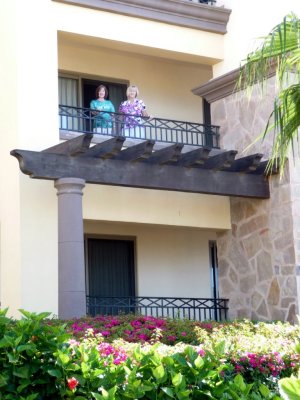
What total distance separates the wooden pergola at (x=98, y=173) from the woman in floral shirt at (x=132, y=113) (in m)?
1.24

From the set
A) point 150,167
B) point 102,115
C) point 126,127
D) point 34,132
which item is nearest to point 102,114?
point 102,115

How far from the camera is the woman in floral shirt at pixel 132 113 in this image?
16.2 m

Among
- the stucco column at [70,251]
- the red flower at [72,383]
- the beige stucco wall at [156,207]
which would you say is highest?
the beige stucco wall at [156,207]

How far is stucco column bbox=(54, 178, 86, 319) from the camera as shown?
1363 cm

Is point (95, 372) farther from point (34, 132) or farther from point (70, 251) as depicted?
point (34, 132)

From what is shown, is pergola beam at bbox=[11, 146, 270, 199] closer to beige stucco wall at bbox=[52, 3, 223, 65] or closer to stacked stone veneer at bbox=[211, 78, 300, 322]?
stacked stone veneer at bbox=[211, 78, 300, 322]

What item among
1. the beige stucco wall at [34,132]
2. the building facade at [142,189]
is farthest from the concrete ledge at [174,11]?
the beige stucco wall at [34,132]

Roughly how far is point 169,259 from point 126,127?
12.1 ft

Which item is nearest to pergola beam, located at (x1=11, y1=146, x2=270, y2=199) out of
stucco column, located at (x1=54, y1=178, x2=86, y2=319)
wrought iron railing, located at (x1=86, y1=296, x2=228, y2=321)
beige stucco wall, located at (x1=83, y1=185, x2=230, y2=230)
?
stucco column, located at (x1=54, y1=178, x2=86, y2=319)

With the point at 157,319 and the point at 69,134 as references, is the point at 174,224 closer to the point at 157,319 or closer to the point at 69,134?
the point at 69,134

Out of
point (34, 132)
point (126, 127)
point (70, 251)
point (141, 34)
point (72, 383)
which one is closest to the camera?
point (72, 383)

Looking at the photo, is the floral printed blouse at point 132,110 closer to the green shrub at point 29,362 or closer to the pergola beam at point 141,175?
the pergola beam at point 141,175

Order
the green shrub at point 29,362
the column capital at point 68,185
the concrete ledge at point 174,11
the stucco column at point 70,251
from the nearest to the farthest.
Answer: the green shrub at point 29,362 < the stucco column at point 70,251 < the column capital at point 68,185 < the concrete ledge at point 174,11

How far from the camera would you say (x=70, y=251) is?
13773 mm
